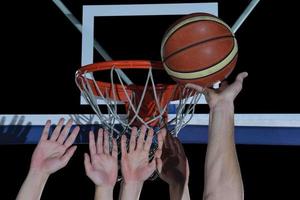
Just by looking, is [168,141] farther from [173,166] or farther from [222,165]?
[222,165]

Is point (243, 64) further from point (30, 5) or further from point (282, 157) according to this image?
point (30, 5)

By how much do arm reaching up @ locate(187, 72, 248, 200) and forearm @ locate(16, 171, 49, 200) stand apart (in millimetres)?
691

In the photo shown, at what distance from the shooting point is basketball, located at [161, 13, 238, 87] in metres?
1.79

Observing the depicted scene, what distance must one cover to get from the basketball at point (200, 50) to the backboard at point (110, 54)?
29.8 inches

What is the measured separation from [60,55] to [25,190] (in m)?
1.36

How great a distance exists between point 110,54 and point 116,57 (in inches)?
1.4

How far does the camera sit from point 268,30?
10.0ft

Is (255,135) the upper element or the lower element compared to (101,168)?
upper

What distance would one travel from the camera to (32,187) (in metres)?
1.84

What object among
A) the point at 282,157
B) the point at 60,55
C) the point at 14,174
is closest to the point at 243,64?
the point at 282,157

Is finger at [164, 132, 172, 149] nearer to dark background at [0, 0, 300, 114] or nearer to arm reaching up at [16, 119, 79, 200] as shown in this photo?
arm reaching up at [16, 119, 79, 200]

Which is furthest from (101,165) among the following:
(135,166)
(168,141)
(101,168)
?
(168,141)

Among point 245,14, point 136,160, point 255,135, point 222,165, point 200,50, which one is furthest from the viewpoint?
point 245,14

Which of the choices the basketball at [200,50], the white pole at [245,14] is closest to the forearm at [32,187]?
the basketball at [200,50]
